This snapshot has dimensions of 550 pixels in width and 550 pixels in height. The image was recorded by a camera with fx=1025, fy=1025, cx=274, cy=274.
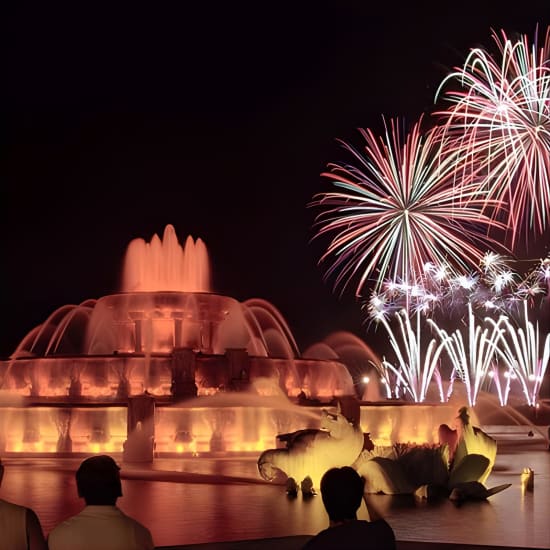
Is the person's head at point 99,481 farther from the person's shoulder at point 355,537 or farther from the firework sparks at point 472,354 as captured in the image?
the firework sparks at point 472,354

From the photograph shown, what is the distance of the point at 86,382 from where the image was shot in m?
27.7

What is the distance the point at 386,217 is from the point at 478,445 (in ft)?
47.2

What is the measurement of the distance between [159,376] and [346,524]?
2372cm

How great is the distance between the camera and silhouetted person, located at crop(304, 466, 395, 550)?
422 centimetres

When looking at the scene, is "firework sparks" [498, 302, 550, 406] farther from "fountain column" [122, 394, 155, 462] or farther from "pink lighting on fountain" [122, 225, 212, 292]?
"fountain column" [122, 394, 155, 462]

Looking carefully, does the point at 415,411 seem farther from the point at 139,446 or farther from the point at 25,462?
the point at 25,462

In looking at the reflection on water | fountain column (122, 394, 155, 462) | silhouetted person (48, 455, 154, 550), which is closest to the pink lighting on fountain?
fountain column (122, 394, 155, 462)

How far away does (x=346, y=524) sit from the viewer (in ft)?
14.1

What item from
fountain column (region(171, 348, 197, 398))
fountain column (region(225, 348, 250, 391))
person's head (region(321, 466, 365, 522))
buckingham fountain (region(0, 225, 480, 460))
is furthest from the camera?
fountain column (region(225, 348, 250, 391))

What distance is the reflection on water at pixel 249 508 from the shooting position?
10.3 meters

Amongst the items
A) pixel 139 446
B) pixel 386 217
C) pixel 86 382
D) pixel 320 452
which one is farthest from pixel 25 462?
pixel 386 217

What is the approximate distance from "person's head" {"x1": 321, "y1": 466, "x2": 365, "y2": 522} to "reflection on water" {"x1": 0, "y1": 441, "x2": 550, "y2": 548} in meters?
5.50

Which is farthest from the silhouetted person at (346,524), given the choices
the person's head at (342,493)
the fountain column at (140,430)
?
the fountain column at (140,430)

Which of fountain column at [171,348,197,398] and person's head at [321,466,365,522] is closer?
person's head at [321,466,365,522]
